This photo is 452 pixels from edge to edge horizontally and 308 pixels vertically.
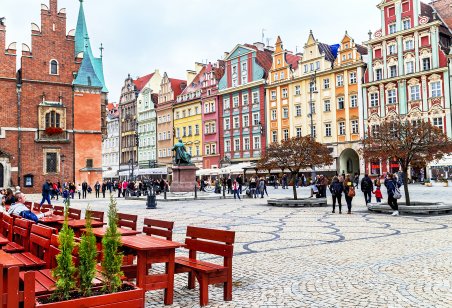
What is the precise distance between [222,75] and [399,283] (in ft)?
198

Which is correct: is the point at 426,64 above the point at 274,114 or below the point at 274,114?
above

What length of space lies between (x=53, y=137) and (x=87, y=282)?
4420 cm

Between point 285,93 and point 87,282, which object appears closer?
point 87,282

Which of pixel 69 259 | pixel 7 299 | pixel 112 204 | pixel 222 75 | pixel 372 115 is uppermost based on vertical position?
pixel 222 75

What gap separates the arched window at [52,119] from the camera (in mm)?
45281

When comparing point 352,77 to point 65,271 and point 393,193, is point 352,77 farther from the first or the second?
point 65,271

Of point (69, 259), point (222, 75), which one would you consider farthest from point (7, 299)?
point (222, 75)

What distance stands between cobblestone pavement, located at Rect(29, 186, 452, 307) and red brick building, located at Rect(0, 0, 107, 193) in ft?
111

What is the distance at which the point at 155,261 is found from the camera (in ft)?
17.6

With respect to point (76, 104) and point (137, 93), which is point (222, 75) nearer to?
point (137, 93)

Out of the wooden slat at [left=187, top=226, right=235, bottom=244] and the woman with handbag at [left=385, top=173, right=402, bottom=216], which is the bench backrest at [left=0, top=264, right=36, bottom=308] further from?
the woman with handbag at [left=385, top=173, right=402, bottom=216]

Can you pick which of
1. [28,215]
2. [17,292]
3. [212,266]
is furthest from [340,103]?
[17,292]

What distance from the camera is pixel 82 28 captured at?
53594 millimetres

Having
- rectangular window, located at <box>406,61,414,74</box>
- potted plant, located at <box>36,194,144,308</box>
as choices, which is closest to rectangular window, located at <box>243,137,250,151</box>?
rectangular window, located at <box>406,61,414,74</box>
